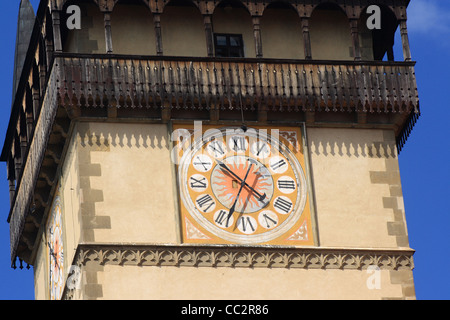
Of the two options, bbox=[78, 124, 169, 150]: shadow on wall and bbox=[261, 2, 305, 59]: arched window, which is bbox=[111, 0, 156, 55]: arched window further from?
bbox=[261, 2, 305, 59]: arched window

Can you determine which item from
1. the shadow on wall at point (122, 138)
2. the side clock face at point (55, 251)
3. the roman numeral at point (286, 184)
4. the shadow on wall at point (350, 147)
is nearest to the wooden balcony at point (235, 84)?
the shadow on wall at point (122, 138)

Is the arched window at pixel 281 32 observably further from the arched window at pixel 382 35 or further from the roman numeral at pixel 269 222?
the roman numeral at pixel 269 222

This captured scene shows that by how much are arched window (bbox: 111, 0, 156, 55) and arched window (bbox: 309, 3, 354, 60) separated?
125 inches

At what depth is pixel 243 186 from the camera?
130 feet

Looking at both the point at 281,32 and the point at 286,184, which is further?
the point at 281,32

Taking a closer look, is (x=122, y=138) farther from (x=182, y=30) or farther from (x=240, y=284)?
(x=240, y=284)

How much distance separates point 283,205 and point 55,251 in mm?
5063

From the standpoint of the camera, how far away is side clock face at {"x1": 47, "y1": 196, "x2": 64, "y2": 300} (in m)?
41.3

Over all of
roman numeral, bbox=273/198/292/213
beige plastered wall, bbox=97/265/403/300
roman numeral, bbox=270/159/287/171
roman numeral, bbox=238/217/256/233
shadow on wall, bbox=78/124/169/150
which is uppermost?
shadow on wall, bbox=78/124/169/150

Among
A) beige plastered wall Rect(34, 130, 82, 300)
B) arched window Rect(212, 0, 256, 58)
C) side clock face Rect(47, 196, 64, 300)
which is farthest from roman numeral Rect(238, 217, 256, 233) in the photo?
side clock face Rect(47, 196, 64, 300)

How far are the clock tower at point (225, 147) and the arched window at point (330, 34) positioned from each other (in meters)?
0.03

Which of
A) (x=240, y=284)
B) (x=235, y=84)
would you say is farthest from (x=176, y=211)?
(x=235, y=84)
